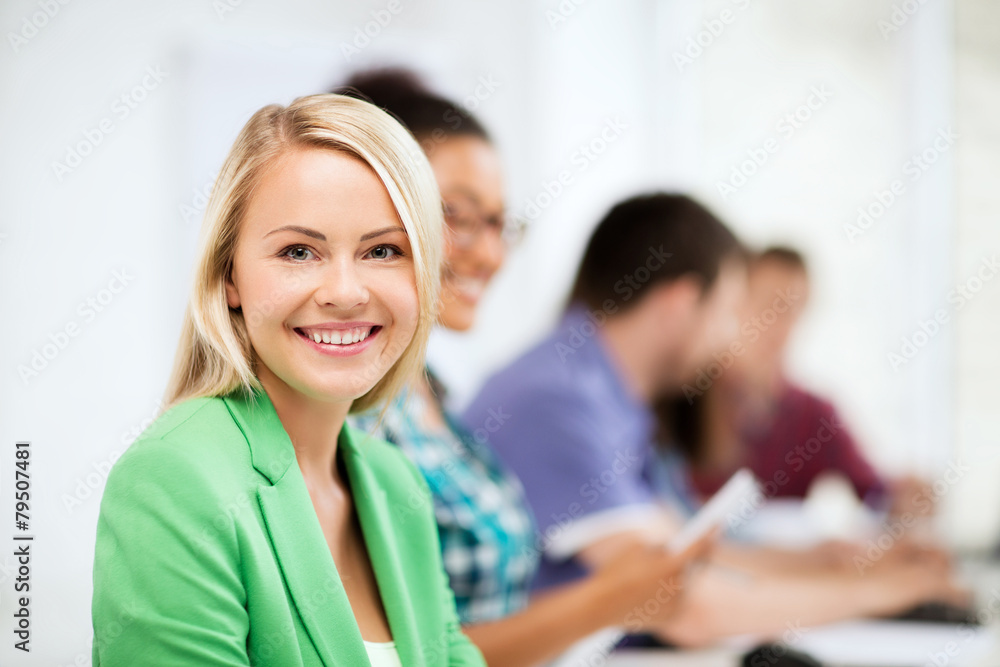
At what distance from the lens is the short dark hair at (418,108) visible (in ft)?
5.12

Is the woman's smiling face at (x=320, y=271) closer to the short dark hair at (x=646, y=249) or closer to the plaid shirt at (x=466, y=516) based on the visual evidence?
the plaid shirt at (x=466, y=516)

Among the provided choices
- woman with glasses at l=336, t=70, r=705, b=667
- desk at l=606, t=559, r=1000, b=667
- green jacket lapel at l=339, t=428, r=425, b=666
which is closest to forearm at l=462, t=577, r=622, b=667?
woman with glasses at l=336, t=70, r=705, b=667

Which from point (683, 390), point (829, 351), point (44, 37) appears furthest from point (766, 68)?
point (44, 37)

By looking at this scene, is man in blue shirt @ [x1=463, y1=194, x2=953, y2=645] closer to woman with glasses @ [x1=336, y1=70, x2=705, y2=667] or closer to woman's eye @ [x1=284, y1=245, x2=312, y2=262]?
woman with glasses @ [x1=336, y1=70, x2=705, y2=667]

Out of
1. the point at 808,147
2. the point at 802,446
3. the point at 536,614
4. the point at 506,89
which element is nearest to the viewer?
the point at 536,614

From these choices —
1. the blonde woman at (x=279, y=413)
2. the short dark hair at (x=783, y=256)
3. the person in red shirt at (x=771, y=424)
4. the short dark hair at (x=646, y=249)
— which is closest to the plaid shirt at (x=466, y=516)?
the blonde woman at (x=279, y=413)

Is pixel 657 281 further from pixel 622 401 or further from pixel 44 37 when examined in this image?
pixel 44 37

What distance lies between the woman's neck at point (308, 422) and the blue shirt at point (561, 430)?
3.01 ft

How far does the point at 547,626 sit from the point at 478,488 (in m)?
0.40

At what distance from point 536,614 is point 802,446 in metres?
1.25

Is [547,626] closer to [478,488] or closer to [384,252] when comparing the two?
[478,488]

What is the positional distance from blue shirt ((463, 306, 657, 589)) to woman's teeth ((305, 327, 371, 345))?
102cm

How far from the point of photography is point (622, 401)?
1.99 metres

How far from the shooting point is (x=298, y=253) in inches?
30.2
